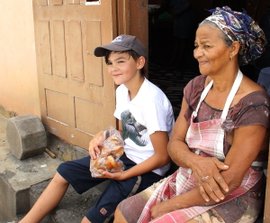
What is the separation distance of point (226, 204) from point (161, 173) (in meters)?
0.82

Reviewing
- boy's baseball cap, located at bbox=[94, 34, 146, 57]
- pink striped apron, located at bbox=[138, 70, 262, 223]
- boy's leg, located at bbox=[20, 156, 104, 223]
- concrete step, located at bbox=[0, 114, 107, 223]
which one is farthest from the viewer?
concrete step, located at bbox=[0, 114, 107, 223]

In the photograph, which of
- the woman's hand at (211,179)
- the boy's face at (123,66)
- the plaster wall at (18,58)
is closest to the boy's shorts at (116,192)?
the boy's face at (123,66)

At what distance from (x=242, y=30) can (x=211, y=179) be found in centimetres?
77

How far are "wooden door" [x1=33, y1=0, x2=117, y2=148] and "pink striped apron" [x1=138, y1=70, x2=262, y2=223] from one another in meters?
1.29

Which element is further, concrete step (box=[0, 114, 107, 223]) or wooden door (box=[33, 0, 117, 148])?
wooden door (box=[33, 0, 117, 148])

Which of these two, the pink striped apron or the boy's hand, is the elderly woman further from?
the boy's hand

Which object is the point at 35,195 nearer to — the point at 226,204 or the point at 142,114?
the point at 142,114

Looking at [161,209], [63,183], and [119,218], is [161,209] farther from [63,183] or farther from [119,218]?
[63,183]

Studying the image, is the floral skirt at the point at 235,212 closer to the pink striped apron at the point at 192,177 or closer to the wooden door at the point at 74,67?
the pink striped apron at the point at 192,177

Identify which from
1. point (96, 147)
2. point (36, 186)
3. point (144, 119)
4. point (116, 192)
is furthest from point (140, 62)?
point (36, 186)

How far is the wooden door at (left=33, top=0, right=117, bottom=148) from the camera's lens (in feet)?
11.4

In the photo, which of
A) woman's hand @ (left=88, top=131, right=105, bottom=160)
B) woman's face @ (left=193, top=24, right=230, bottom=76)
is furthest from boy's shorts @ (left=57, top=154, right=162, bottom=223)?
woman's face @ (left=193, top=24, right=230, bottom=76)

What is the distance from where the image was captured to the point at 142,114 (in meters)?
2.76

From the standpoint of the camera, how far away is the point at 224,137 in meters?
2.05
